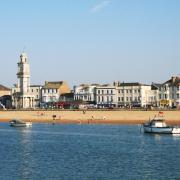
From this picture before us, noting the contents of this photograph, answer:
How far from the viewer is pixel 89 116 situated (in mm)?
142125

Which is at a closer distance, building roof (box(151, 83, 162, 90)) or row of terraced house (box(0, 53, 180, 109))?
row of terraced house (box(0, 53, 180, 109))

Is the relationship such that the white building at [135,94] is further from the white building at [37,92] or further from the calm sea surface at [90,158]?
the calm sea surface at [90,158]

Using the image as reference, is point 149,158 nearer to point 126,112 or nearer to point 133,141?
point 133,141

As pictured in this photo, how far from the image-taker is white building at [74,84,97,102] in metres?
185

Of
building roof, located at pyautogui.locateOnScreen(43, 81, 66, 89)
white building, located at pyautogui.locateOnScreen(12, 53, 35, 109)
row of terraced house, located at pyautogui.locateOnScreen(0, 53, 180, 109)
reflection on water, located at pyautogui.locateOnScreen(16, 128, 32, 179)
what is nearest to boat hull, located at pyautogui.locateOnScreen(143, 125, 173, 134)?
reflection on water, located at pyautogui.locateOnScreen(16, 128, 32, 179)

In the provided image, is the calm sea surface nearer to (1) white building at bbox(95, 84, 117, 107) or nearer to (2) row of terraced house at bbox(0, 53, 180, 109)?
(2) row of terraced house at bbox(0, 53, 180, 109)

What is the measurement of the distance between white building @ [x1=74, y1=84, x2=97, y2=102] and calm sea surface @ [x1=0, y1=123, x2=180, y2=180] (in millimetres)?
93103

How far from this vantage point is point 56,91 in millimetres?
188625

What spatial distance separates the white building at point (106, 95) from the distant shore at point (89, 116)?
3634 centimetres

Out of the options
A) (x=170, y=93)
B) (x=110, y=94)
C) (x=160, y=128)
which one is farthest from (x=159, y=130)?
(x=110, y=94)

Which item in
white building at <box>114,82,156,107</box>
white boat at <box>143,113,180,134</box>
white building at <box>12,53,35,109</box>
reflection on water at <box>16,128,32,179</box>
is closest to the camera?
reflection on water at <box>16,128,32,179</box>

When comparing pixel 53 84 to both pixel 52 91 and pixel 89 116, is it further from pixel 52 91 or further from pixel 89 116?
pixel 89 116

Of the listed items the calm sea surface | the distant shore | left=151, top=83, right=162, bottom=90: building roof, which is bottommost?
the calm sea surface

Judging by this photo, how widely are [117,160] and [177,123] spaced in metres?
Answer: 68.4
